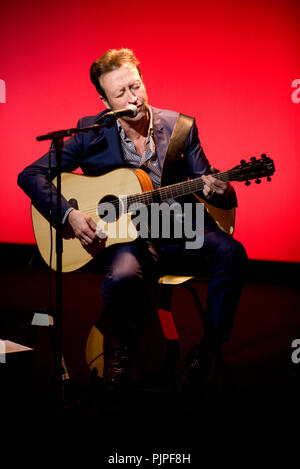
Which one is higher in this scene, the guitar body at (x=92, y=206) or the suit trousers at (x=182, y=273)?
the guitar body at (x=92, y=206)

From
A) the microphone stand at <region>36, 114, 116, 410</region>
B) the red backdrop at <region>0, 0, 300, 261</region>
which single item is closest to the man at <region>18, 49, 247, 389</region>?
the microphone stand at <region>36, 114, 116, 410</region>

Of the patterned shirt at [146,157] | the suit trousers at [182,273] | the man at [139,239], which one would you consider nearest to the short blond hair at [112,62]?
the man at [139,239]

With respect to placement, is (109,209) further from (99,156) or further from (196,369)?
(196,369)

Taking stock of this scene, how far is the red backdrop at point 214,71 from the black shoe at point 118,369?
304 centimetres

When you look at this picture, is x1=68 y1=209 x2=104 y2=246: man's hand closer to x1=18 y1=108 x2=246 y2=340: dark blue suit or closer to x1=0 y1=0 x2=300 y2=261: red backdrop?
x1=18 y1=108 x2=246 y2=340: dark blue suit

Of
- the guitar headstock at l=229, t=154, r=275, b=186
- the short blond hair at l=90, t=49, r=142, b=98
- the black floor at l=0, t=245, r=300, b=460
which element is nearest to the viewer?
the black floor at l=0, t=245, r=300, b=460

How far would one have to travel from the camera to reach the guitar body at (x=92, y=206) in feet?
7.44

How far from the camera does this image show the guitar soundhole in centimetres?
230

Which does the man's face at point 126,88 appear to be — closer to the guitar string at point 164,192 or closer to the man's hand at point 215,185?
the guitar string at point 164,192

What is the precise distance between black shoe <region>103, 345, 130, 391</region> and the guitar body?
470mm

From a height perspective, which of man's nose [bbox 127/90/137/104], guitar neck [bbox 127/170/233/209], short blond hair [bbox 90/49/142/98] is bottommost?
guitar neck [bbox 127/170/233/209]
